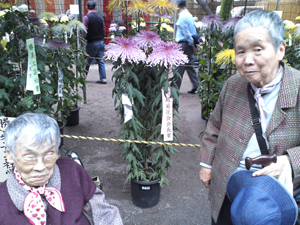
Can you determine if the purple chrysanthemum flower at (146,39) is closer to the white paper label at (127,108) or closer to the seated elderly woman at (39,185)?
the white paper label at (127,108)

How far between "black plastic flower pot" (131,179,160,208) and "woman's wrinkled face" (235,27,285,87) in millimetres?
1766

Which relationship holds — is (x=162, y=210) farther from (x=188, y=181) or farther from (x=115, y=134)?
(x=115, y=134)

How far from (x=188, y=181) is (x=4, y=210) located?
2.46 meters

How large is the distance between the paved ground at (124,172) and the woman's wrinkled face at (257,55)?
196 centimetres

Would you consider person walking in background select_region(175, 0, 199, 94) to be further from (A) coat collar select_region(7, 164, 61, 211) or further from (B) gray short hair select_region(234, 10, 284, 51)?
(A) coat collar select_region(7, 164, 61, 211)

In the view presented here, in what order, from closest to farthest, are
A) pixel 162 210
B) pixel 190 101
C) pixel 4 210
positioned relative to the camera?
pixel 4 210
pixel 162 210
pixel 190 101

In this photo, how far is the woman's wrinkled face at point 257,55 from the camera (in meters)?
1.17

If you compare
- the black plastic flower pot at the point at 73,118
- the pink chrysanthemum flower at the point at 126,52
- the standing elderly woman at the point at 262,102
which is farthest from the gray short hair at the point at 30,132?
the black plastic flower pot at the point at 73,118

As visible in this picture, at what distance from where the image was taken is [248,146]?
1343 millimetres

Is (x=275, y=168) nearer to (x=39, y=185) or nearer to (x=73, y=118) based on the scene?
(x=39, y=185)

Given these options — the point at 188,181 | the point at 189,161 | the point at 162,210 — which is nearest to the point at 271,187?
the point at 162,210

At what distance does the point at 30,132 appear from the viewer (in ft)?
4.33

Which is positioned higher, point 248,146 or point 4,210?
point 248,146

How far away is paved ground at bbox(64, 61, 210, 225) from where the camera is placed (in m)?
2.72
